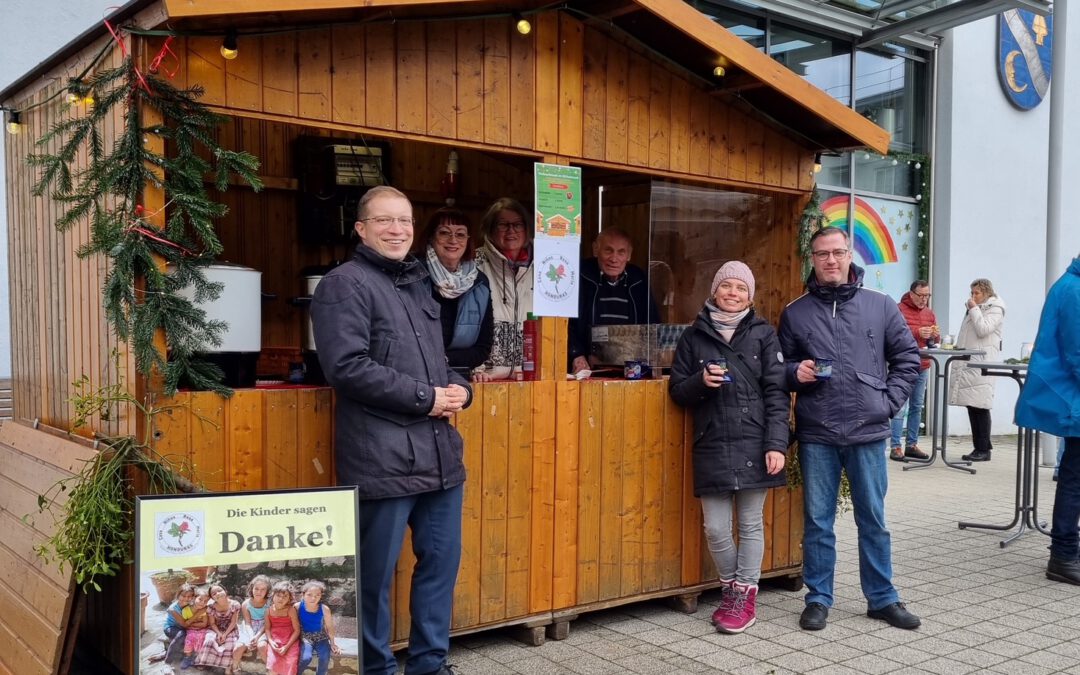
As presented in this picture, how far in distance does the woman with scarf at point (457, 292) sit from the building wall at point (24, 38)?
120 inches

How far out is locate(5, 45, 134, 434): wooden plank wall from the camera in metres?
3.54

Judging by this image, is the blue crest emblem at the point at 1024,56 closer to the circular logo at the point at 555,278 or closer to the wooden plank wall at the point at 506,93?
the wooden plank wall at the point at 506,93

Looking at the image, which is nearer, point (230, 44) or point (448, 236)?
point (230, 44)

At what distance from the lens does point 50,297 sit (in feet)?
13.5

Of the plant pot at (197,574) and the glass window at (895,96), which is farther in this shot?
the glass window at (895,96)

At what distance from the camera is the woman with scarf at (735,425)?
452cm

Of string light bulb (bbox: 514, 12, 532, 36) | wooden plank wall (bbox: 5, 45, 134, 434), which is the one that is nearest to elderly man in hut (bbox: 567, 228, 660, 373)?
string light bulb (bbox: 514, 12, 532, 36)

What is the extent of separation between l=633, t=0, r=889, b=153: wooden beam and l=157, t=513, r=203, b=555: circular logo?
2781 mm

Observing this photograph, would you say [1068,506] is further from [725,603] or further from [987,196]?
[987,196]

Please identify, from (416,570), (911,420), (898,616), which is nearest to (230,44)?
(416,570)

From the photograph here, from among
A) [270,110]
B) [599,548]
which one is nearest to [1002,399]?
[599,548]

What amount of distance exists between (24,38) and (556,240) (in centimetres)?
380

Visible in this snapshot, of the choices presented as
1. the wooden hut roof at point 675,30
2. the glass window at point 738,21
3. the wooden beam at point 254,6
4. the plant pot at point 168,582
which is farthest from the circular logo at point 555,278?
the glass window at point 738,21

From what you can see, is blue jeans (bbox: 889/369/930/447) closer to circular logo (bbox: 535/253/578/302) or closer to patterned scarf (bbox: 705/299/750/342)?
patterned scarf (bbox: 705/299/750/342)
